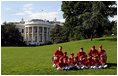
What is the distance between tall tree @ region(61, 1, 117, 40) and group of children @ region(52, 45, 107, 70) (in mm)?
25487

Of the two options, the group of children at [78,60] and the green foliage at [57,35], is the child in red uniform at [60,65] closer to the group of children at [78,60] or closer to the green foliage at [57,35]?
the group of children at [78,60]

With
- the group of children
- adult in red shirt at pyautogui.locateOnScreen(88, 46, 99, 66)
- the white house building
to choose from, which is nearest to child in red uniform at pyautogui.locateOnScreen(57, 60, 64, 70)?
the group of children

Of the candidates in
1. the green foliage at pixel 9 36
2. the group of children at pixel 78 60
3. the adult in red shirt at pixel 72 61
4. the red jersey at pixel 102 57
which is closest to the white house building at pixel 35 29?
the green foliage at pixel 9 36

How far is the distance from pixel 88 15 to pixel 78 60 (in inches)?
1067

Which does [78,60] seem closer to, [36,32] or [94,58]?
[94,58]

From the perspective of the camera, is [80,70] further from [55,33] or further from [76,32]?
[55,33]

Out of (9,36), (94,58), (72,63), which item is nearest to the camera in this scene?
(72,63)

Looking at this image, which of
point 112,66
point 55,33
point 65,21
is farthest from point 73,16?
point 55,33

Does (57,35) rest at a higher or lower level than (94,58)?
lower

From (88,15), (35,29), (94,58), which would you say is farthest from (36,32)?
(94,58)

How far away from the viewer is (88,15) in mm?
44219

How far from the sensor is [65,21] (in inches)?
1953

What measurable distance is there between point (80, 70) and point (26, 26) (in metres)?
93.6

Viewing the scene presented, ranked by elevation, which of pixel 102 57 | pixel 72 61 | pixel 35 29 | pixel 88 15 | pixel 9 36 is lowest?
pixel 35 29
